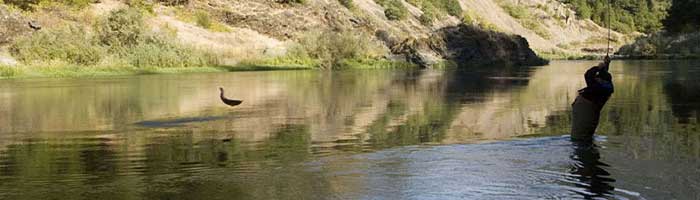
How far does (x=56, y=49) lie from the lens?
184 ft

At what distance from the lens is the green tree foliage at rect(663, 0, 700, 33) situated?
100188mm

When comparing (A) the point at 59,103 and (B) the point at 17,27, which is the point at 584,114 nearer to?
(A) the point at 59,103

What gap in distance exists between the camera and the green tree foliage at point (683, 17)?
10019 cm

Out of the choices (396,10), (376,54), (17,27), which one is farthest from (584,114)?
(396,10)

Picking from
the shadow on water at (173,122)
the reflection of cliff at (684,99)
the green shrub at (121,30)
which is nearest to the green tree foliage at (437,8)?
the green shrub at (121,30)

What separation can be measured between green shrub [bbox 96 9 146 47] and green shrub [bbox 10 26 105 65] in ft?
8.74

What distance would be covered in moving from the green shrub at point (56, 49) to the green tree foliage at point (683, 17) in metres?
70.0

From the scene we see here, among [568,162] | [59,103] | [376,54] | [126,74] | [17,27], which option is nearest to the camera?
[568,162]

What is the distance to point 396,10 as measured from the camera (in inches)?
4382

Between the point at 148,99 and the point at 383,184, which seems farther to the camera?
the point at 148,99

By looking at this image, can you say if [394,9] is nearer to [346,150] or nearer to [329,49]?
[329,49]

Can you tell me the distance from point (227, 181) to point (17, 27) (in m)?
52.8

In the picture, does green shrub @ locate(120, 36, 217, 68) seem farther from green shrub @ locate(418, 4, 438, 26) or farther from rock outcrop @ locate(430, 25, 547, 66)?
green shrub @ locate(418, 4, 438, 26)

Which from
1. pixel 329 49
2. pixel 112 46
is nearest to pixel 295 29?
pixel 329 49
